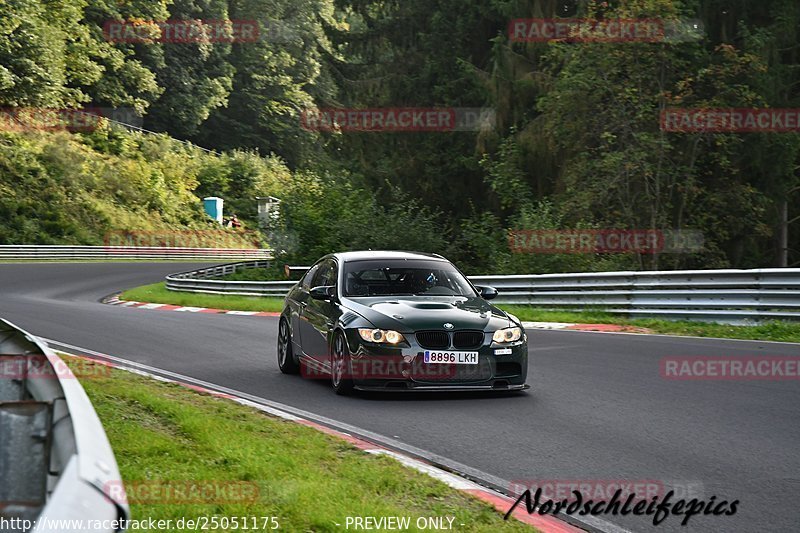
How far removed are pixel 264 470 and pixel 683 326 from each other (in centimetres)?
1257

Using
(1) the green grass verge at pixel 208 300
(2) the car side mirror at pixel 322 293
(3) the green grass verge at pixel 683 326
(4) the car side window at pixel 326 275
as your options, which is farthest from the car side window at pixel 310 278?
(1) the green grass verge at pixel 208 300

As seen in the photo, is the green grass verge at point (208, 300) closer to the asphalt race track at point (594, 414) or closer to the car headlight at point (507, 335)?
the asphalt race track at point (594, 414)

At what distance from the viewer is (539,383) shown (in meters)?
11.7

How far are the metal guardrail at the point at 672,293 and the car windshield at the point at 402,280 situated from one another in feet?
21.6

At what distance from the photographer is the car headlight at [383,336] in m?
10.4

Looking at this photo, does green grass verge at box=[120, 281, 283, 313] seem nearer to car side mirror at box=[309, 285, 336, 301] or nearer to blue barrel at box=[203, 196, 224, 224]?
car side mirror at box=[309, 285, 336, 301]

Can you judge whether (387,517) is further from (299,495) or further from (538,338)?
(538,338)

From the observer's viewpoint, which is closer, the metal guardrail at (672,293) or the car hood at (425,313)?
the car hood at (425,313)

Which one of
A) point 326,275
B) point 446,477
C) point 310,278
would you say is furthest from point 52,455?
point 310,278

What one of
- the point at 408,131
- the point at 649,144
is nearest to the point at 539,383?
the point at 649,144

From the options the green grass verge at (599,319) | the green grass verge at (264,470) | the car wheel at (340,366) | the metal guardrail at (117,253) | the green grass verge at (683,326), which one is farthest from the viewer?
the metal guardrail at (117,253)

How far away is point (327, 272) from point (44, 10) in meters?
52.3

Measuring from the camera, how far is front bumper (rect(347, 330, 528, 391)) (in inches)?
409

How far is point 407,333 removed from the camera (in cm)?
1044
